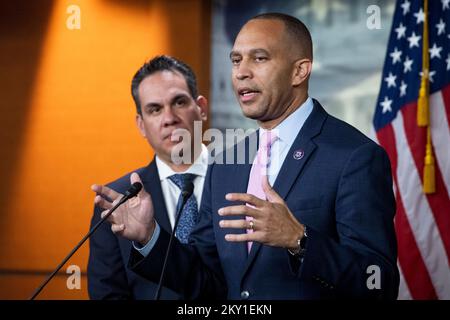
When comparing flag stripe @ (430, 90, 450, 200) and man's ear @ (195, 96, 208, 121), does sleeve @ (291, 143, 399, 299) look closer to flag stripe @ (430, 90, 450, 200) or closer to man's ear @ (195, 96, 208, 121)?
man's ear @ (195, 96, 208, 121)

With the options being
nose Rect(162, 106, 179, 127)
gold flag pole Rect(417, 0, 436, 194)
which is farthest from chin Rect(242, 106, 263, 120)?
gold flag pole Rect(417, 0, 436, 194)

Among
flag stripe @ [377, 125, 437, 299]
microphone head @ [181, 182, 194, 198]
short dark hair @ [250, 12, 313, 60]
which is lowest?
flag stripe @ [377, 125, 437, 299]

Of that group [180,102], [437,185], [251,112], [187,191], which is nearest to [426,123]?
[437,185]

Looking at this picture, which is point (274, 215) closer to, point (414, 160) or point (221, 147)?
point (414, 160)

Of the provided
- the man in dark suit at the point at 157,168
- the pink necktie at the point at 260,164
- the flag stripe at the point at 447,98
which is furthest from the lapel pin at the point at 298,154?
the flag stripe at the point at 447,98

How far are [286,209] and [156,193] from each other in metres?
1.12

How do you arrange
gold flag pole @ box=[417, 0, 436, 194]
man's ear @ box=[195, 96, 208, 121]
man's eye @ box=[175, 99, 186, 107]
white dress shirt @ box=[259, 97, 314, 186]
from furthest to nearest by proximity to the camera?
gold flag pole @ box=[417, 0, 436, 194]
man's ear @ box=[195, 96, 208, 121]
man's eye @ box=[175, 99, 186, 107]
white dress shirt @ box=[259, 97, 314, 186]

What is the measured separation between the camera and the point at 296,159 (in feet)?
6.27

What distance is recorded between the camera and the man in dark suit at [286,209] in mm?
1658

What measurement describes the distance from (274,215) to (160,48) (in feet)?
9.12

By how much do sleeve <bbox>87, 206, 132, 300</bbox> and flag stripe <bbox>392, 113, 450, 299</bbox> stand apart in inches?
67.1

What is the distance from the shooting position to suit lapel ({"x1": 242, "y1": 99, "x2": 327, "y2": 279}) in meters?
1.88

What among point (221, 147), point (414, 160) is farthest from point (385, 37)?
point (221, 147)

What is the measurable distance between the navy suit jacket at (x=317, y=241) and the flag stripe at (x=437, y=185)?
5.76 ft
